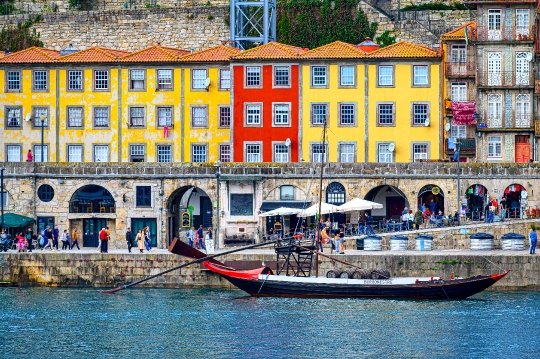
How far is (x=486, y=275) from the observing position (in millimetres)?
73625

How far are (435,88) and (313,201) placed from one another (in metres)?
10.1

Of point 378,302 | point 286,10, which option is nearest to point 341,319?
point 378,302

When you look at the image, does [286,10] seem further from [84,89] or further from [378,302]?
[378,302]

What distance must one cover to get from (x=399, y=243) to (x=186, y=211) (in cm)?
1820

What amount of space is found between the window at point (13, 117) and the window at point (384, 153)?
2004 cm

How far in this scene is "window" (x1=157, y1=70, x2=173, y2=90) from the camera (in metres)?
93.0

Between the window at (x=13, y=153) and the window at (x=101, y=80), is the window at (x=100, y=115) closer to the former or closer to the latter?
the window at (x=101, y=80)

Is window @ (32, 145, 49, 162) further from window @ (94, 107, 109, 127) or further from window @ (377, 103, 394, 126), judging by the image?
window @ (377, 103, 394, 126)

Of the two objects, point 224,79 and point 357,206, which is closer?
point 357,206

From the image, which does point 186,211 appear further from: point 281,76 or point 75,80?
point 75,80

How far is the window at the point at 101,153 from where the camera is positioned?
307ft

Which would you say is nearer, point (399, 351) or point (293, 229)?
point (399, 351)

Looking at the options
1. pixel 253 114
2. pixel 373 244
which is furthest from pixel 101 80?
pixel 373 244

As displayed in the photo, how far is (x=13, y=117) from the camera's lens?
94.4 m
